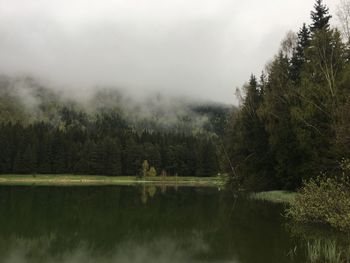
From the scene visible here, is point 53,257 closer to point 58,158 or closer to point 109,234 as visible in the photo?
point 109,234

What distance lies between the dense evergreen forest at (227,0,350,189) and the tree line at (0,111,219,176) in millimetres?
104261

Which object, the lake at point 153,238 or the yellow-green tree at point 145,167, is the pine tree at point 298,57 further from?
the yellow-green tree at point 145,167

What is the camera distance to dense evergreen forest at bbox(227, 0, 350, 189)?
44250 millimetres

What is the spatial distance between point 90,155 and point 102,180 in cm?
1568

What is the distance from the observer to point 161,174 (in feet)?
615

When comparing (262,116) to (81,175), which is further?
(81,175)

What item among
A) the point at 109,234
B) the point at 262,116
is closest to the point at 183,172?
the point at 262,116

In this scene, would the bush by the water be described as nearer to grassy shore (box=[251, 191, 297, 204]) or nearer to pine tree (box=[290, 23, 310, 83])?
grassy shore (box=[251, 191, 297, 204])

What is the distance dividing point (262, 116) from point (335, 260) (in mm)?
44987

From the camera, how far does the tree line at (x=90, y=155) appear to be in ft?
541

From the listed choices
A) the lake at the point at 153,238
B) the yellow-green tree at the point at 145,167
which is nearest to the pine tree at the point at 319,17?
the lake at the point at 153,238

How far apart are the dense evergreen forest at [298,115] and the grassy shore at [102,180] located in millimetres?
71389

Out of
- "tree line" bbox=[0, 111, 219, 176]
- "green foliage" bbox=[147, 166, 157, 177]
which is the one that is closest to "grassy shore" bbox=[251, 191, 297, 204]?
"green foliage" bbox=[147, 166, 157, 177]

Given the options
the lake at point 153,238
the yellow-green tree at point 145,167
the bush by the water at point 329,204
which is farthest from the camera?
the yellow-green tree at point 145,167
